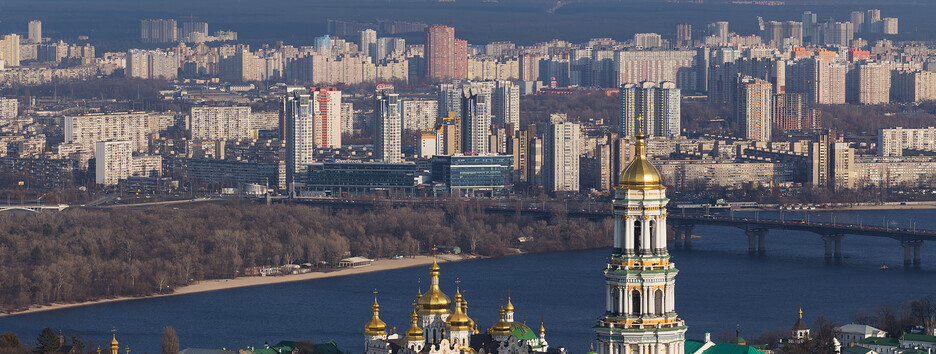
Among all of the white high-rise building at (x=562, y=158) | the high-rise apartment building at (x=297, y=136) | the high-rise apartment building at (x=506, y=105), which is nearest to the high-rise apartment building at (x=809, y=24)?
the high-rise apartment building at (x=506, y=105)

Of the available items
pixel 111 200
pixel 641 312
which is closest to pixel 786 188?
pixel 111 200

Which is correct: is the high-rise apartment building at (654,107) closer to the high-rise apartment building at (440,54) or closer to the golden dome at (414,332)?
the high-rise apartment building at (440,54)

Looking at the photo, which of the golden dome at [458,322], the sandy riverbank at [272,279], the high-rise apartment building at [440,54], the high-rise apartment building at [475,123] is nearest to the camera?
the golden dome at [458,322]

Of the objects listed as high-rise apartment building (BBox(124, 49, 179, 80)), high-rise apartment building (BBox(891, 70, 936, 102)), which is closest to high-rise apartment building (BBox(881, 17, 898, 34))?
high-rise apartment building (BBox(891, 70, 936, 102))

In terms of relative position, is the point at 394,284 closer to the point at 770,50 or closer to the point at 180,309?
the point at 180,309

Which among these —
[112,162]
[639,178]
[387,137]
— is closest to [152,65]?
[112,162]

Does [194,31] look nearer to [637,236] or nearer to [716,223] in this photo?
[716,223]

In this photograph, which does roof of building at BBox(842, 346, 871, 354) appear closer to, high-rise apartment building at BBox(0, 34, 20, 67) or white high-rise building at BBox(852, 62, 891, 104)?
white high-rise building at BBox(852, 62, 891, 104)
